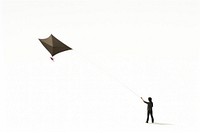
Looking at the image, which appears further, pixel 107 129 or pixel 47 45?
pixel 47 45

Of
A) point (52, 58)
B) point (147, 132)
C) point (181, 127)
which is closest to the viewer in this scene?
point (147, 132)

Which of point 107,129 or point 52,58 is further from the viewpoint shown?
point 52,58

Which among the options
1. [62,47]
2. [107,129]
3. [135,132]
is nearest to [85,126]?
[107,129]

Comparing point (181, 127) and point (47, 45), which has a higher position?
point (47, 45)

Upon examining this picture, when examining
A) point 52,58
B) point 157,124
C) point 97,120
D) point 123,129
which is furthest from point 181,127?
point 52,58

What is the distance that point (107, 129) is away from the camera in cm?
1900

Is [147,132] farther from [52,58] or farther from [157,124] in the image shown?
[52,58]

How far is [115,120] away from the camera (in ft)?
70.5

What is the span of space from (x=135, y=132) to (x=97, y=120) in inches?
140

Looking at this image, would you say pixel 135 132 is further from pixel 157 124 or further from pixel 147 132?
pixel 157 124

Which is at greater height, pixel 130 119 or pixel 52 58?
pixel 52 58

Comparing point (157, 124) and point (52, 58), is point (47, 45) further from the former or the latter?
point (157, 124)

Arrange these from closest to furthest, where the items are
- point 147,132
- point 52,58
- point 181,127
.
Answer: point 147,132, point 181,127, point 52,58

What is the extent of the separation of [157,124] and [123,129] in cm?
214
